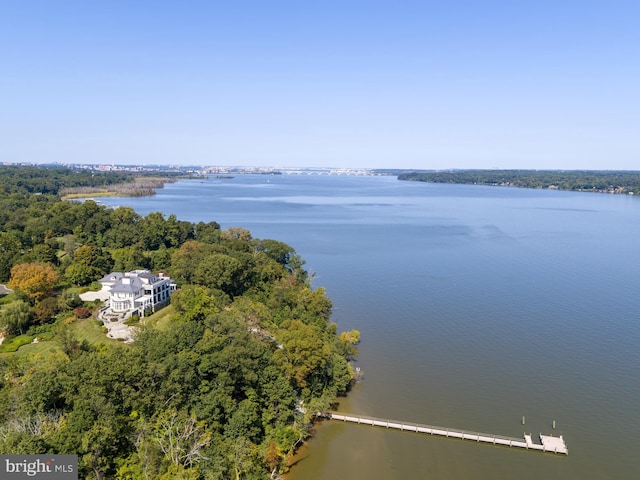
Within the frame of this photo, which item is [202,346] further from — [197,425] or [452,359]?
[452,359]

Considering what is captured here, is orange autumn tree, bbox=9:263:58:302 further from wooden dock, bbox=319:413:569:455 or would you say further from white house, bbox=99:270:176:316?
wooden dock, bbox=319:413:569:455

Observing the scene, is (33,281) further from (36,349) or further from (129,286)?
(36,349)

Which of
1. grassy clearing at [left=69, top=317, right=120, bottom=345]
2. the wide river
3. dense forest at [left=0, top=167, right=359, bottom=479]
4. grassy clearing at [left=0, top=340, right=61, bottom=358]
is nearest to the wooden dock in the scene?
the wide river

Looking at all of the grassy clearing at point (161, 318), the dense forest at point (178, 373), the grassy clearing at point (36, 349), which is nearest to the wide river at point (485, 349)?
the dense forest at point (178, 373)

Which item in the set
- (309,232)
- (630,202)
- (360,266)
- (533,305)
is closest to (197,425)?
(533,305)

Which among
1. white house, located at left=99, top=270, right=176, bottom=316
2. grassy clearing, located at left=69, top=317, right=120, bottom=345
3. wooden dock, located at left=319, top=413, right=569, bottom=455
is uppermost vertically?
white house, located at left=99, top=270, right=176, bottom=316

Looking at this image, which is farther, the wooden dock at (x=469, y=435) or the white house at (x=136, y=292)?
the white house at (x=136, y=292)

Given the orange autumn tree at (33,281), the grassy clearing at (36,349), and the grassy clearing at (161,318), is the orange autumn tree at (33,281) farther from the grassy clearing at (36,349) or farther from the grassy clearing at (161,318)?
the grassy clearing at (161,318)
